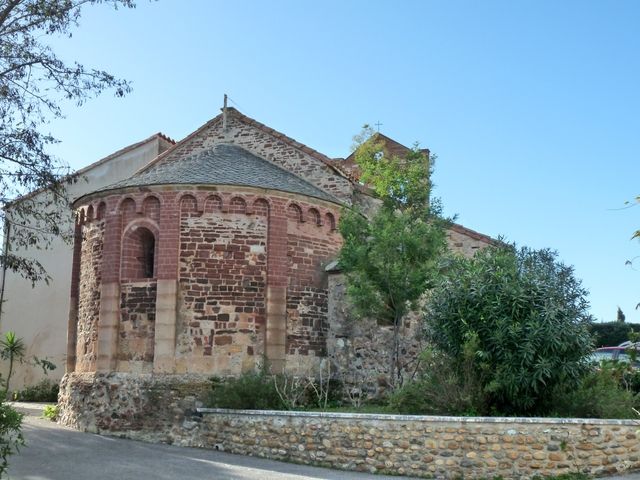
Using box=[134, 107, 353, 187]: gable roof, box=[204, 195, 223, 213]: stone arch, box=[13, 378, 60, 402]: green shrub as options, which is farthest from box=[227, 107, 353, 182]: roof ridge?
box=[13, 378, 60, 402]: green shrub

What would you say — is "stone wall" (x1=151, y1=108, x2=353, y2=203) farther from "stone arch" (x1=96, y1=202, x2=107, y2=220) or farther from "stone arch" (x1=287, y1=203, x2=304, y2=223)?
"stone arch" (x1=96, y1=202, x2=107, y2=220)

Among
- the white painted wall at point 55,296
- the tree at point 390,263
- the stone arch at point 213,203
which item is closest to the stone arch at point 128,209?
the stone arch at point 213,203

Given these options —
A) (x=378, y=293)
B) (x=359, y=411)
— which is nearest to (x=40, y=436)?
(x=359, y=411)

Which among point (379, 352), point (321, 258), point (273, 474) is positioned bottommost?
point (273, 474)

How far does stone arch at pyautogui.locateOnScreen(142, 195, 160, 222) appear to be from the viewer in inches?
631

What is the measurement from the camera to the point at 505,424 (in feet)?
36.4

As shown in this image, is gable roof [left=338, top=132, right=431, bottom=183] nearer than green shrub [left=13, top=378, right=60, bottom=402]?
No

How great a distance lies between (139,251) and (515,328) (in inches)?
349

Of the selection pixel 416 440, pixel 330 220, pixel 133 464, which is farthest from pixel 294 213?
pixel 133 464

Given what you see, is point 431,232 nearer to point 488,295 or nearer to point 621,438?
point 488,295

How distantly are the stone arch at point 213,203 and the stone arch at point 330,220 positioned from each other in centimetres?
289

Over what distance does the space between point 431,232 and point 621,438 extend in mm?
5844

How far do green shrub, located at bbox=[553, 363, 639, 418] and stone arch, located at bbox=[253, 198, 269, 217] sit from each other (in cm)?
755

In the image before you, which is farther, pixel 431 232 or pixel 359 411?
pixel 431 232
